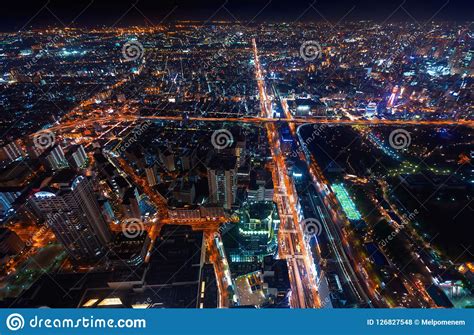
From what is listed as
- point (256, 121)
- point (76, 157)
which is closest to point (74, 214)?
point (76, 157)

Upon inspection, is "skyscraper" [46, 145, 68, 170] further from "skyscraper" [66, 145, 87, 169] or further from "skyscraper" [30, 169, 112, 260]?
"skyscraper" [30, 169, 112, 260]

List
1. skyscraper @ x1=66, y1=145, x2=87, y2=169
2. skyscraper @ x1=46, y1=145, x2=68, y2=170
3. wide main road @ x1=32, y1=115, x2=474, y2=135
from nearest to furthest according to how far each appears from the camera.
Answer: skyscraper @ x1=46, y1=145, x2=68, y2=170, skyscraper @ x1=66, y1=145, x2=87, y2=169, wide main road @ x1=32, y1=115, x2=474, y2=135

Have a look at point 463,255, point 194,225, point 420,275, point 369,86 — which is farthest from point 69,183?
point 369,86

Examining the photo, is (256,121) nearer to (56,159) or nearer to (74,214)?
(56,159)

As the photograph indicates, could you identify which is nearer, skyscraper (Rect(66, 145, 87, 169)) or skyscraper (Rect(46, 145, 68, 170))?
skyscraper (Rect(46, 145, 68, 170))

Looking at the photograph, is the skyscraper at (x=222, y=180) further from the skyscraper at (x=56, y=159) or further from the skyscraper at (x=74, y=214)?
the skyscraper at (x=56, y=159)

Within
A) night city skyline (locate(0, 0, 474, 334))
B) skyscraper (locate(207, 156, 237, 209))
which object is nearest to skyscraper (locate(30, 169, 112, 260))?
night city skyline (locate(0, 0, 474, 334))
